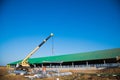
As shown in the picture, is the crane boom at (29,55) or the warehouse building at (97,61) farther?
the crane boom at (29,55)

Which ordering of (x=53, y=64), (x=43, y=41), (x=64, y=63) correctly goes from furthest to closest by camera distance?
(x=53, y=64), (x=64, y=63), (x=43, y=41)

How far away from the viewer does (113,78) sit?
19.5m

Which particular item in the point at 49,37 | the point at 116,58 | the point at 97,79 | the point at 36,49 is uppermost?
the point at 49,37

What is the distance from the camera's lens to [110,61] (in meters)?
33.1

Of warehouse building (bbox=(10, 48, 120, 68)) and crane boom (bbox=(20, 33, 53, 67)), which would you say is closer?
warehouse building (bbox=(10, 48, 120, 68))

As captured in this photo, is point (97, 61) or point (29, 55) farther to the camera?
point (29, 55)

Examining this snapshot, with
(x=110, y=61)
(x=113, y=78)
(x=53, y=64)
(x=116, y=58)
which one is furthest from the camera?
(x=53, y=64)

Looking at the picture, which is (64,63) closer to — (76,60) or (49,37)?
(76,60)

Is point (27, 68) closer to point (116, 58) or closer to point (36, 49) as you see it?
point (36, 49)

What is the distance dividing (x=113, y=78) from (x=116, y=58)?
39.5 feet

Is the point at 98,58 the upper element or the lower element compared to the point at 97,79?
upper

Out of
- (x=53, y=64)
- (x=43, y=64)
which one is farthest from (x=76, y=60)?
(x=43, y=64)

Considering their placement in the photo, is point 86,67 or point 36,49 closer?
point 86,67

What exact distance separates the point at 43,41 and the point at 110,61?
1677 centimetres
